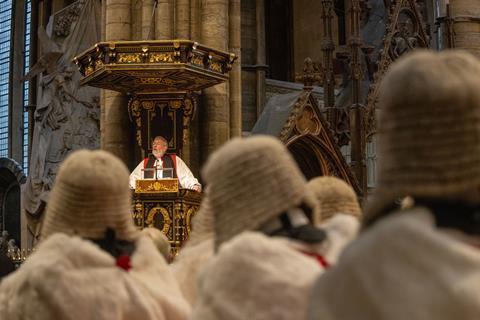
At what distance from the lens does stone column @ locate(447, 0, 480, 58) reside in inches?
893

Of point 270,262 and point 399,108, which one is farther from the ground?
point 399,108

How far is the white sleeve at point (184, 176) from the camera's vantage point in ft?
42.5

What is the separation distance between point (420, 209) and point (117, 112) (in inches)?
483

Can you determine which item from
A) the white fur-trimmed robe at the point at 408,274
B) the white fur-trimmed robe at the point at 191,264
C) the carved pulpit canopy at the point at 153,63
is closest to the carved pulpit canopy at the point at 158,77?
the carved pulpit canopy at the point at 153,63

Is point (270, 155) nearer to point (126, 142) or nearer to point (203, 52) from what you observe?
point (203, 52)

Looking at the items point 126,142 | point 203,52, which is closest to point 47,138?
point 126,142

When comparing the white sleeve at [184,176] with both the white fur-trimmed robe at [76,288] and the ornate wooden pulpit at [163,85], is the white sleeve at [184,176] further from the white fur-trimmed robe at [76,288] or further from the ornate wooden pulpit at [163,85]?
the white fur-trimmed robe at [76,288]

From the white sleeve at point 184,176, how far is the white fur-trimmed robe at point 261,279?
9780 millimetres

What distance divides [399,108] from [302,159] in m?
13.0

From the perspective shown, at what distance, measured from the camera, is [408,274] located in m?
2.29

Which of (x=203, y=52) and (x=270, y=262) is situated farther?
(x=203, y=52)

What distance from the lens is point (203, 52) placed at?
13008 millimetres

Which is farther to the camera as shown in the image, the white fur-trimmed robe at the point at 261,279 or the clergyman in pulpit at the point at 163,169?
the clergyman in pulpit at the point at 163,169

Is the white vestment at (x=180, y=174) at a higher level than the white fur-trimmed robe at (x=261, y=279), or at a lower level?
higher
